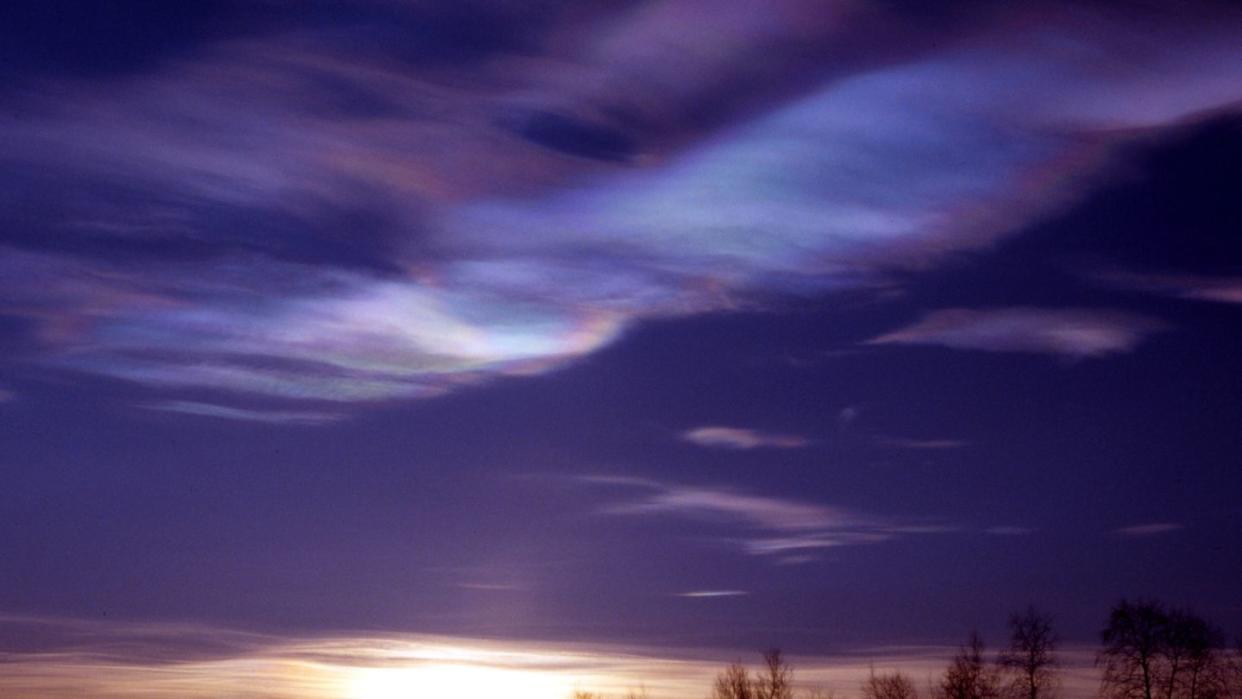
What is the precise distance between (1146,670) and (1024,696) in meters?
10.0

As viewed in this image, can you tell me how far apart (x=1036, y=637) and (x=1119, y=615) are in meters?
7.08

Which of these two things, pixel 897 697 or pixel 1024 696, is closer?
pixel 1024 696

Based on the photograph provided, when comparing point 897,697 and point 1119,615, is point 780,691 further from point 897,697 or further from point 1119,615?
point 1119,615

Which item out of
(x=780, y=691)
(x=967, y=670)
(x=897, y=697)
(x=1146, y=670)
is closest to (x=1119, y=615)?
(x=1146, y=670)

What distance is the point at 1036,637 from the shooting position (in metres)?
113

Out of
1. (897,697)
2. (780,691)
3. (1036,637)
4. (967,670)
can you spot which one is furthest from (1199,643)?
(780,691)

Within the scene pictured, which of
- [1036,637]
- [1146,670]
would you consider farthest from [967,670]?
[1146,670]

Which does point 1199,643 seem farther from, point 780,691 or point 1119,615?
point 780,691

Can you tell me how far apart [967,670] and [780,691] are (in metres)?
23.9

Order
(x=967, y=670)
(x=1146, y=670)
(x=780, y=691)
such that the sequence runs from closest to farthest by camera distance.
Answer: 1. (x=1146, y=670)
2. (x=967, y=670)
3. (x=780, y=691)

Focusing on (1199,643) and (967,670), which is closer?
(1199,643)

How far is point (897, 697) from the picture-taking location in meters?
127

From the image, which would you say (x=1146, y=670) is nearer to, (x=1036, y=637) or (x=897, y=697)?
(x=1036, y=637)

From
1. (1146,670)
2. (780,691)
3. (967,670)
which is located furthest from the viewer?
(780,691)
